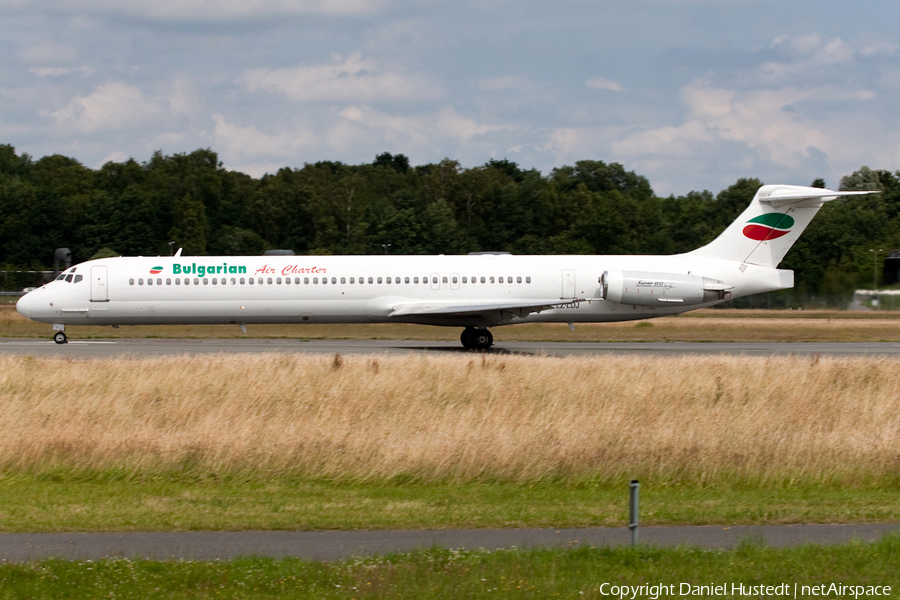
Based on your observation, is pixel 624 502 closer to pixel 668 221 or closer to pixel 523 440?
pixel 523 440

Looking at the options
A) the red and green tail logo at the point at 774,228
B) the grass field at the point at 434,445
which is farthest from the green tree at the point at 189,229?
the grass field at the point at 434,445

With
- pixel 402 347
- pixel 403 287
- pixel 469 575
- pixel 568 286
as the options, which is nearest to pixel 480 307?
pixel 403 287

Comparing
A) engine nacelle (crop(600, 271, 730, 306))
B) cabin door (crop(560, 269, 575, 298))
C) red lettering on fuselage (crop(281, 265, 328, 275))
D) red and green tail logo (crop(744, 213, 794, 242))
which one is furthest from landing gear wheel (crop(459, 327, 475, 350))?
red and green tail logo (crop(744, 213, 794, 242))

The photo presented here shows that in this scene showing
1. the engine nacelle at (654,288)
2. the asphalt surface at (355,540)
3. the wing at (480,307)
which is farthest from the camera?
the engine nacelle at (654,288)

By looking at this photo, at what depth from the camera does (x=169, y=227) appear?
91.8 m

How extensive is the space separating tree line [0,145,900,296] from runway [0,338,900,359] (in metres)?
41.3

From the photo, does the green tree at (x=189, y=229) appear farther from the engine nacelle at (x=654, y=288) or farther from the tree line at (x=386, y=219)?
the engine nacelle at (x=654, y=288)

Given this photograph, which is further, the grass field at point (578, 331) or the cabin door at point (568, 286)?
the grass field at point (578, 331)

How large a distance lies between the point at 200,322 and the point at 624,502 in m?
21.5

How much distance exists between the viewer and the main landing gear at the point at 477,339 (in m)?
29.4

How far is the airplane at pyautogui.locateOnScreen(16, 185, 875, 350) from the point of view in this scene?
1148 inches

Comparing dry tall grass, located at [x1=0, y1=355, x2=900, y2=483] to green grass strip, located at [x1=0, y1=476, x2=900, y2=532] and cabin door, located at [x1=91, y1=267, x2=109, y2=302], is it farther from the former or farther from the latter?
cabin door, located at [x1=91, y1=267, x2=109, y2=302]

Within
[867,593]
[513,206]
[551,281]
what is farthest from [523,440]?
[513,206]

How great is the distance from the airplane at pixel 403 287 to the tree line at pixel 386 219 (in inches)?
1694
